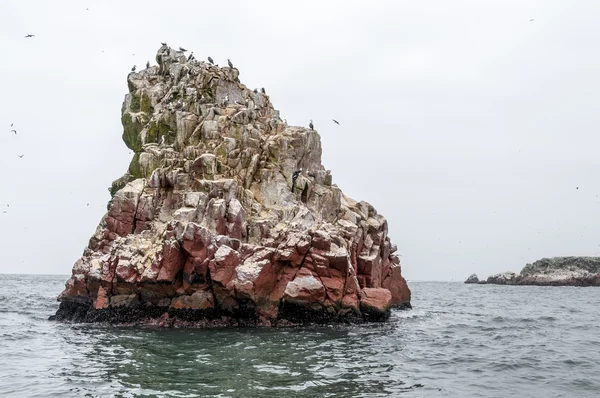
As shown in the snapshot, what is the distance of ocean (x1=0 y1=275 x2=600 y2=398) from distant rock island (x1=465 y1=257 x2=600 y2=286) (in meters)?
101

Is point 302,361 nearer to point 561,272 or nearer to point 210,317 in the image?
point 210,317

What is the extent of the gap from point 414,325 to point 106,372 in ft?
69.7

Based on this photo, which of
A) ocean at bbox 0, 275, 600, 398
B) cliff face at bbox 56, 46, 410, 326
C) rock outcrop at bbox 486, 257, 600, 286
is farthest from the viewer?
rock outcrop at bbox 486, 257, 600, 286

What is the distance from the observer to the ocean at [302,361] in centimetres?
1753

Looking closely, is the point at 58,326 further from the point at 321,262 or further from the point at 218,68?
the point at 218,68

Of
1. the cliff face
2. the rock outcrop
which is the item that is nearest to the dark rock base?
the cliff face

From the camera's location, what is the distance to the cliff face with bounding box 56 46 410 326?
31094mm

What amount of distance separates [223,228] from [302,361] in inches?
525

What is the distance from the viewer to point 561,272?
126m

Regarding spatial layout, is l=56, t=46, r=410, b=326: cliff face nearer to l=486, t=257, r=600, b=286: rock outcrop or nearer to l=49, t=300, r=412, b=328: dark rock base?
l=49, t=300, r=412, b=328: dark rock base

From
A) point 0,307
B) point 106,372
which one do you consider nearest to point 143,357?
point 106,372

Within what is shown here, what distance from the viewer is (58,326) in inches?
1297

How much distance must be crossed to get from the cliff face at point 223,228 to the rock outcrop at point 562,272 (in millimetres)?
93664

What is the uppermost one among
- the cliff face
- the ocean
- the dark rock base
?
the cliff face
